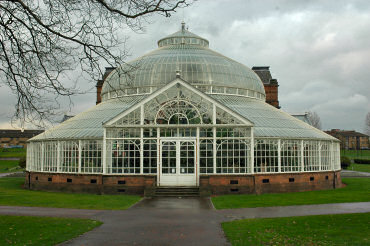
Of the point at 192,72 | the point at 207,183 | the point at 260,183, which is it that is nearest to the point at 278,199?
the point at 260,183

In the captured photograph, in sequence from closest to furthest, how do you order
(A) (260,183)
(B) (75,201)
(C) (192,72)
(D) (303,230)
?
(D) (303,230) < (B) (75,201) < (A) (260,183) < (C) (192,72)

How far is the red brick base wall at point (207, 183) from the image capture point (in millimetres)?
24969

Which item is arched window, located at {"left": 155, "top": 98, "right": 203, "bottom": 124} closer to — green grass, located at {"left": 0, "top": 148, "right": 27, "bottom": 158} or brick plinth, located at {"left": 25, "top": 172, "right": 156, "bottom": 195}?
brick plinth, located at {"left": 25, "top": 172, "right": 156, "bottom": 195}

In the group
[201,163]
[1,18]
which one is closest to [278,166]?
[201,163]

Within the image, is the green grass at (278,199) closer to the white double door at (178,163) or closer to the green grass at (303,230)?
the white double door at (178,163)

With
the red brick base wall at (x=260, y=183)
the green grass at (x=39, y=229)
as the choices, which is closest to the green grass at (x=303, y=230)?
the green grass at (x=39, y=229)

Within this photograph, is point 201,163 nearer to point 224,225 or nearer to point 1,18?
point 224,225

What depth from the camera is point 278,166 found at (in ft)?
86.8

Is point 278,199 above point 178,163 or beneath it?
beneath

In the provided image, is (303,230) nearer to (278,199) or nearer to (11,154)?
(278,199)

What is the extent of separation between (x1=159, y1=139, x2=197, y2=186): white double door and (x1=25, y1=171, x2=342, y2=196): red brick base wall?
3.50 feet

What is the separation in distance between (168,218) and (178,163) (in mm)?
9331

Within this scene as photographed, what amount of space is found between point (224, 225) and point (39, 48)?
9.21m

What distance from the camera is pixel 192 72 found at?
3328 cm
